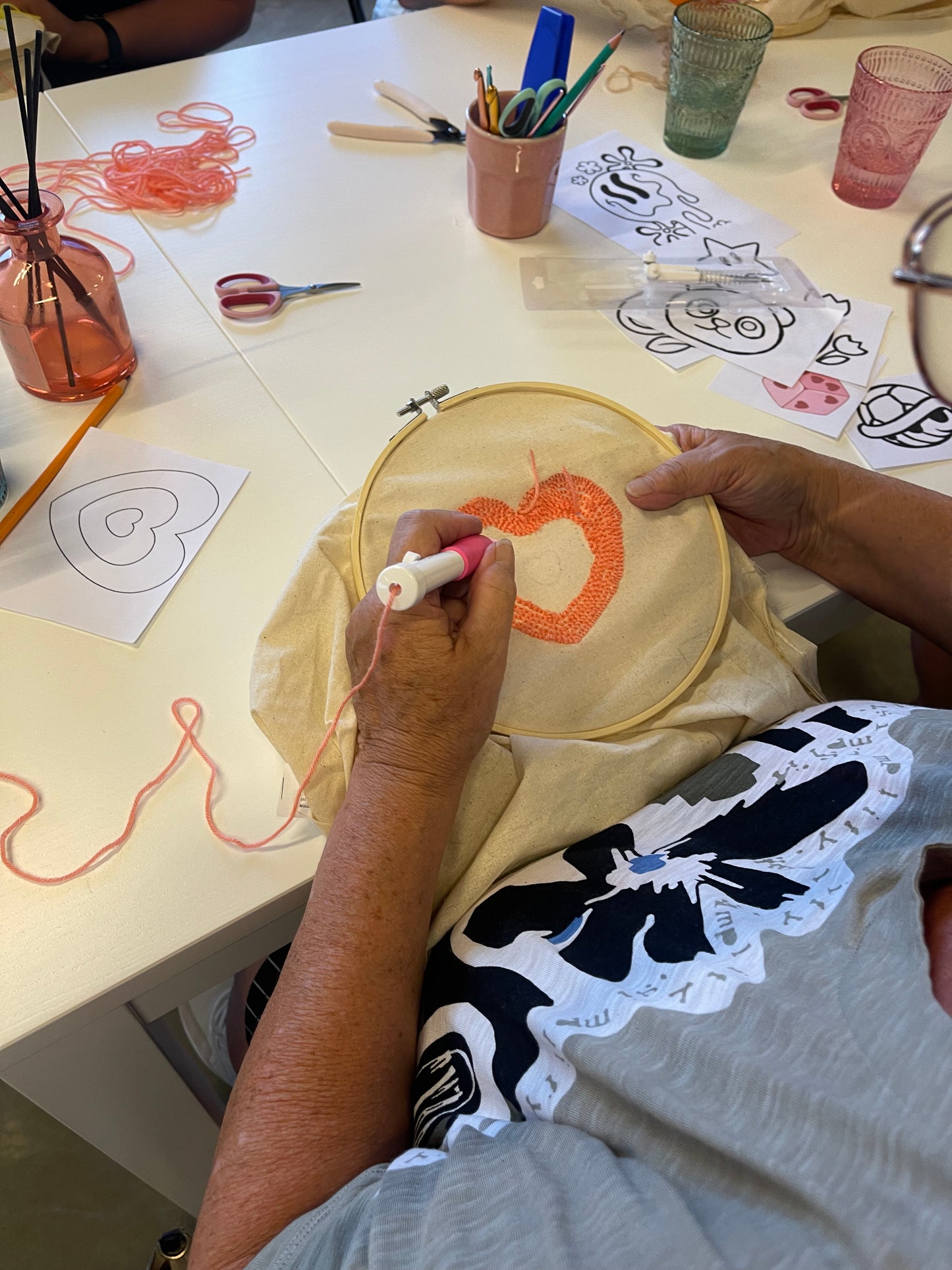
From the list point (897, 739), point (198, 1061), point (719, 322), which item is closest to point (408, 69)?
point (719, 322)

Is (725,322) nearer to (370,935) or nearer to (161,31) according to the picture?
(370,935)

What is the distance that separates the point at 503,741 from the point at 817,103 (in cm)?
114

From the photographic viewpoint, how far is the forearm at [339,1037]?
490mm

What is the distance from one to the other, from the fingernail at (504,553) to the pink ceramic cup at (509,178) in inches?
21.9

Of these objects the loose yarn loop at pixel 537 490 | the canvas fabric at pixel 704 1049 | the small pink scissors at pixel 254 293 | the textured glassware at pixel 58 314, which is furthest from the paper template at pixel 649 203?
the canvas fabric at pixel 704 1049

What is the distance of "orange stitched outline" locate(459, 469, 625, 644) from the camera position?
67 cm

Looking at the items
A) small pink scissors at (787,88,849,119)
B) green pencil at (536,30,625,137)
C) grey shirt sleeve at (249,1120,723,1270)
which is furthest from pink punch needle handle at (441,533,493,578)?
small pink scissors at (787,88,849,119)

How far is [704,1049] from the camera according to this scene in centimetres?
42

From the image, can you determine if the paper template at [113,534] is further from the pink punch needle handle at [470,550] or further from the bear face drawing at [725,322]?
the bear face drawing at [725,322]

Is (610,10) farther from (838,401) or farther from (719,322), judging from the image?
(838,401)

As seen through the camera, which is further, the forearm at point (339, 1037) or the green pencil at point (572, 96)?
the green pencil at point (572, 96)

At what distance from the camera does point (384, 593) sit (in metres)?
0.55

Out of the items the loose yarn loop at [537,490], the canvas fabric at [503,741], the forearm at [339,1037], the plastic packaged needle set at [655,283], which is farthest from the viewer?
the plastic packaged needle set at [655,283]

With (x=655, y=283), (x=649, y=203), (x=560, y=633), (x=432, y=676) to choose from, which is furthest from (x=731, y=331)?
(x=432, y=676)
